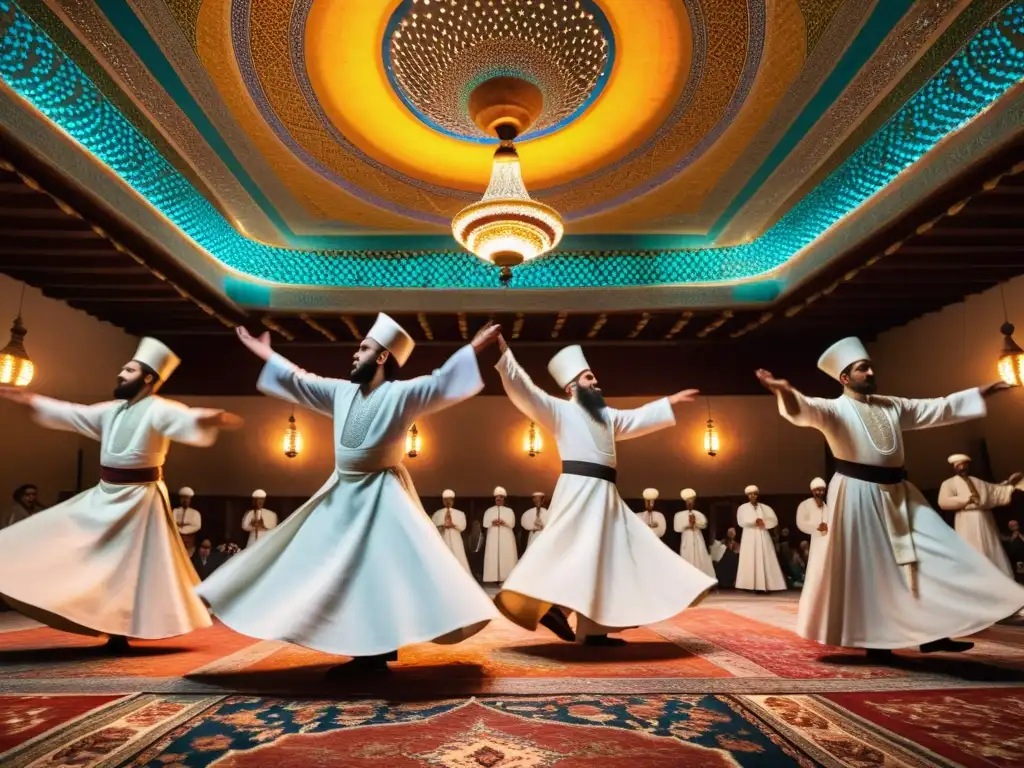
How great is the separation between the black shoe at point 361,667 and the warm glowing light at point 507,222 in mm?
Result: 3322

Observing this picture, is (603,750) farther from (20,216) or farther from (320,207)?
(320,207)

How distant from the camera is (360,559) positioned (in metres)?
2.74

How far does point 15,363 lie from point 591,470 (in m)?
5.02

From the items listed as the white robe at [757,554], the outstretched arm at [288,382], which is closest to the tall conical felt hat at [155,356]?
the outstretched arm at [288,382]

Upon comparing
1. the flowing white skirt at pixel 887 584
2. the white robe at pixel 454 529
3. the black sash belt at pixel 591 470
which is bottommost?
the flowing white skirt at pixel 887 584

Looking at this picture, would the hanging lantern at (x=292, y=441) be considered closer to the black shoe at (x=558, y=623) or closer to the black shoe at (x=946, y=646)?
the black shoe at (x=558, y=623)

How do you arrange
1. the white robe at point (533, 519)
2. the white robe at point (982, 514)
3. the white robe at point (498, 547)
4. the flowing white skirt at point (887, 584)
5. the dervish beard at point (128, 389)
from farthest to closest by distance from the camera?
the white robe at point (498, 547), the white robe at point (533, 519), the white robe at point (982, 514), the dervish beard at point (128, 389), the flowing white skirt at point (887, 584)

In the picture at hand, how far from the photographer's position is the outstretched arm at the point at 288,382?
10.4ft

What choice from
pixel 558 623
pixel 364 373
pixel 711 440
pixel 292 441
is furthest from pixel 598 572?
pixel 292 441

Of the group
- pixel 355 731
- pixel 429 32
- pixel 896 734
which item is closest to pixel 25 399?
pixel 355 731

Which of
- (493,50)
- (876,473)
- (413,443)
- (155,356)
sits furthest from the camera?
(413,443)

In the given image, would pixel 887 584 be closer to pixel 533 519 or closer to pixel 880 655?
pixel 880 655

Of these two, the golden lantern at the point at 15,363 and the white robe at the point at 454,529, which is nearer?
the golden lantern at the point at 15,363

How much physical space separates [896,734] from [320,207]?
257 inches
